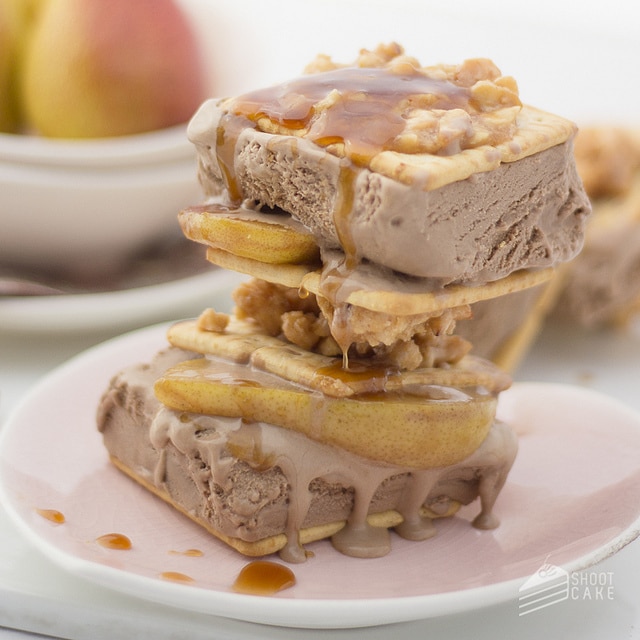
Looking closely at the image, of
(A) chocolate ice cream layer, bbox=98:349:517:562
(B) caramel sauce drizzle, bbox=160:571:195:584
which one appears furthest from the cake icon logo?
(B) caramel sauce drizzle, bbox=160:571:195:584

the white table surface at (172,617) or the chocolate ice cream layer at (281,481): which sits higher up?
the chocolate ice cream layer at (281,481)

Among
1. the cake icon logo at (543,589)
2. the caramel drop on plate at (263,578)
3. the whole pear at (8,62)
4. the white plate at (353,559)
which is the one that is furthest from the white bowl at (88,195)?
the cake icon logo at (543,589)

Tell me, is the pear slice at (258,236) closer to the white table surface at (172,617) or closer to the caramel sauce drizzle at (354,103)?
the caramel sauce drizzle at (354,103)

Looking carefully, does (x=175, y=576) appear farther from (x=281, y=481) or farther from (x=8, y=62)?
(x=8, y=62)

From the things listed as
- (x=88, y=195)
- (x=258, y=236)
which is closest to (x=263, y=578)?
(x=258, y=236)

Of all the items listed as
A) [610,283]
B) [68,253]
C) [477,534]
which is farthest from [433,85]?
[68,253]

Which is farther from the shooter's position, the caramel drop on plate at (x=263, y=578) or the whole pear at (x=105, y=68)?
the whole pear at (x=105, y=68)

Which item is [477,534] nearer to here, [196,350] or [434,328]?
[434,328]
